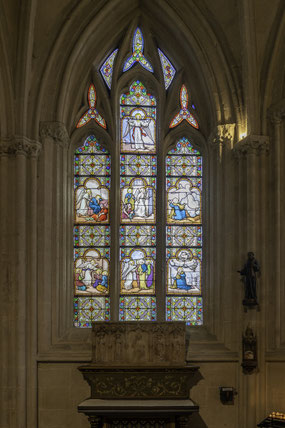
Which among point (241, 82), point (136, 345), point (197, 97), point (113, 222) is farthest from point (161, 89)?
point (136, 345)

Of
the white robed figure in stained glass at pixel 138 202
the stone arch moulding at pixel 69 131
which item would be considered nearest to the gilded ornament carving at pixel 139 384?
the stone arch moulding at pixel 69 131

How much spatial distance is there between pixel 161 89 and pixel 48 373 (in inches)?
248

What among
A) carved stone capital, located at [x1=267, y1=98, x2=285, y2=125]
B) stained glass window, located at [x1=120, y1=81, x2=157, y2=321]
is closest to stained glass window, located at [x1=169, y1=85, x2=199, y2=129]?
stained glass window, located at [x1=120, y1=81, x2=157, y2=321]

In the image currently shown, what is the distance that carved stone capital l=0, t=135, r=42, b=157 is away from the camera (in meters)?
13.5

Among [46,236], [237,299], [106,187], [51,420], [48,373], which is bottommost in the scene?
[51,420]

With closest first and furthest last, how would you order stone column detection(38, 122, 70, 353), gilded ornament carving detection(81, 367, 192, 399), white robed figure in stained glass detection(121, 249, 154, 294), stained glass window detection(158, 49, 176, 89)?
gilded ornament carving detection(81, 367, 192, 399)
stone column detection(38, 122, 70, 353)
white robed figure in stained glass detection(121, 249, 154, 294)
stained glass window detection(158, 49, 176, 89)

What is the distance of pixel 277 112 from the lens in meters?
13.8

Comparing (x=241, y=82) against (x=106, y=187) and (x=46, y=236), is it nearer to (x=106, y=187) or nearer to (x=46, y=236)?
(x=106, y=187)

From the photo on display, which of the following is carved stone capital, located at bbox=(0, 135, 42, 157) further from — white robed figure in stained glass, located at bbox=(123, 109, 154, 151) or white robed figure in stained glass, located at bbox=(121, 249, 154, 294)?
white robed figure in stained glass, located at bbox=(121, 249, 154, 294)

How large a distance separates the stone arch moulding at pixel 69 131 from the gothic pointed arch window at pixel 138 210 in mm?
223

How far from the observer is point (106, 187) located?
49.1 feet

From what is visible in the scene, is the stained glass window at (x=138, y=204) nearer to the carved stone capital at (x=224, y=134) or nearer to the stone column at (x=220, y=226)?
the stone column at (x=220, y=226)

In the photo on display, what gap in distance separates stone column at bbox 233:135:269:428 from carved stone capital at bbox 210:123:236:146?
0.38 meters

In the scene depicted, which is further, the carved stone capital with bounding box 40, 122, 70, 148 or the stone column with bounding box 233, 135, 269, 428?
the carved stone capital with bounding box 40, 122, 70, 148
